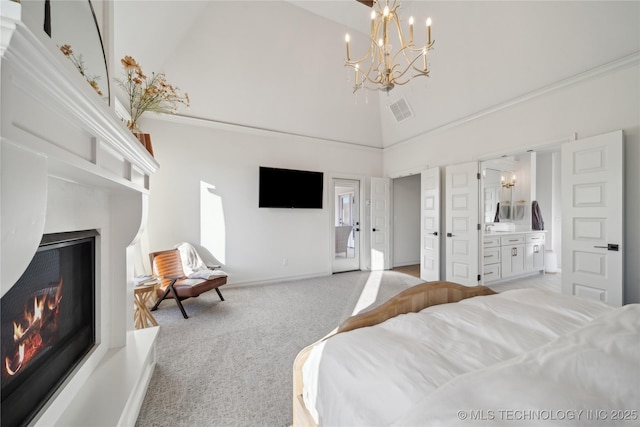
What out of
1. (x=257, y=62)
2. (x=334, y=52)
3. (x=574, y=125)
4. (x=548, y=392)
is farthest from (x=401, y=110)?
(x=548, y=392)

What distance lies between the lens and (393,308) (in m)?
1.37

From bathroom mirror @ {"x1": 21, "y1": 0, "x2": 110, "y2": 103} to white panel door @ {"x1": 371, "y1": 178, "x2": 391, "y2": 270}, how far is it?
4.56 meters

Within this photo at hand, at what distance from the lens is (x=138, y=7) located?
221 centimetres

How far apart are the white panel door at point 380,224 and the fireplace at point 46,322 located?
4.54m

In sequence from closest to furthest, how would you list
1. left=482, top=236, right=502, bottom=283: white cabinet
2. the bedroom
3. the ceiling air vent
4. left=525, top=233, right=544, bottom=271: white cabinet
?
the bedroom < left=482, top=236, right=502, bottom=283: white cabinet < the ceiling air vent < left=525, top=233, right=544, bottom=271: white cabinet

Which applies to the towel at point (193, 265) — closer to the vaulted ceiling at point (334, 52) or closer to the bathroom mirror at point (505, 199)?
the vaulted ceiling at point (334, 52)

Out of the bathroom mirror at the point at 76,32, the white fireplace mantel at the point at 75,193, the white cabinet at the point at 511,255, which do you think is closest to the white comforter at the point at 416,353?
the white fireplace mantel at the point at 75,193

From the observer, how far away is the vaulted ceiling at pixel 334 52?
8.15ft

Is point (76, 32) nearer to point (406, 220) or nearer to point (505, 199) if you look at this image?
point (406, 220)

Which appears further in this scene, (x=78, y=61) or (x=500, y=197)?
(x=500, y=197)

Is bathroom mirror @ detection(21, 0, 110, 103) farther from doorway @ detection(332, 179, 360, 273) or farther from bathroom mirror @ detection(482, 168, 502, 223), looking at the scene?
bathroom mirror @ detection(482, 168, 502, 223)

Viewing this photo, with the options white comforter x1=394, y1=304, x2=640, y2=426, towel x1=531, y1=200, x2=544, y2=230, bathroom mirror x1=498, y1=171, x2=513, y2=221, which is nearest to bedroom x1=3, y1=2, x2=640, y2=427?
bathroom mirror x1=498, y1=171, x2=513, y2=221

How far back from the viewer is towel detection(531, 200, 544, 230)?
5082mm

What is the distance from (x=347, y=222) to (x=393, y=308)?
389 centimetres
